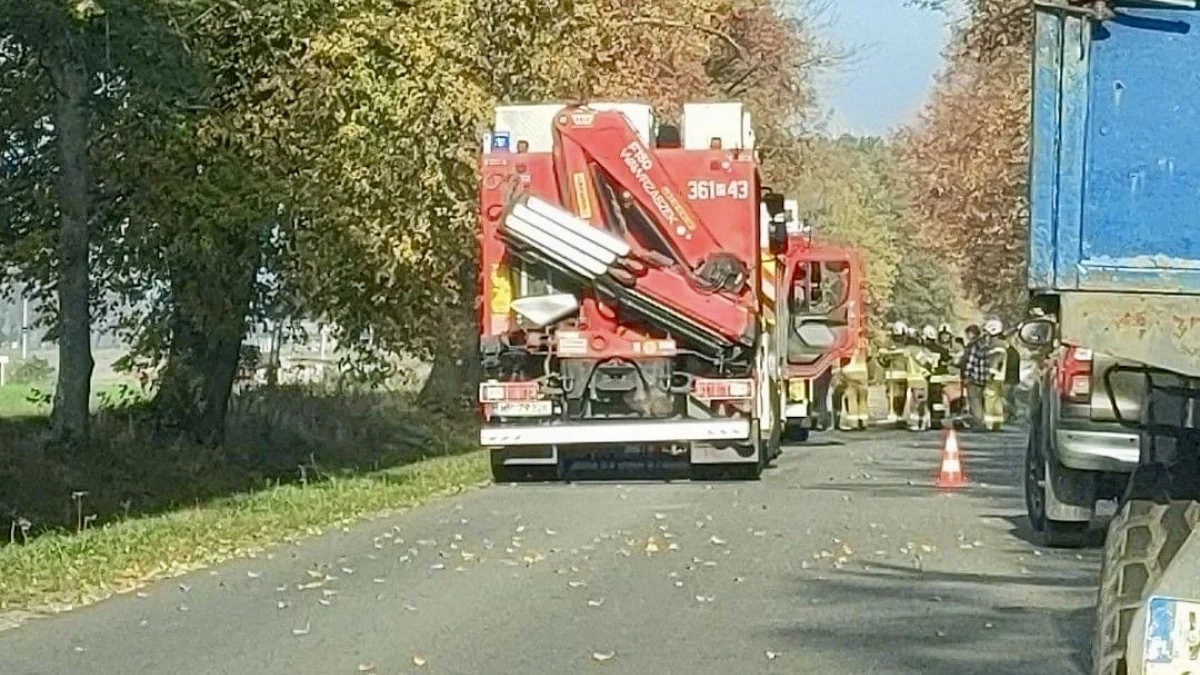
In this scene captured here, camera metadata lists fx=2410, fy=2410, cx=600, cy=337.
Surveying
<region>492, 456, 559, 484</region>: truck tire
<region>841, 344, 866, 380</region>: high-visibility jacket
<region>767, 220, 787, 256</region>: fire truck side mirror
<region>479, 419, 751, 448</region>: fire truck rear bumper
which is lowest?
<region>492, 456, 559, 484</region>: truck tire

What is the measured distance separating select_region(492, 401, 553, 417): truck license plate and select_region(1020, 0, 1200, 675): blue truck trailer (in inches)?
600

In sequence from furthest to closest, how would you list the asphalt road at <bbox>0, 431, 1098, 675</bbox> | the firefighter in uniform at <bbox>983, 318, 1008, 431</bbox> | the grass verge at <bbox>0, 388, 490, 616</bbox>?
the firefighter in uniform at <bbox>983, 318, 1008, 431</bbox> → the grass verge at <bbox>0, 388, 490, 616</bbox> → the asphalt road at <bbox>0, 431, 1098, 675</bbox>

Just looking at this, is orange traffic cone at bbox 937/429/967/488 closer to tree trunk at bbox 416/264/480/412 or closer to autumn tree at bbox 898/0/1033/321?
autumn tree at bbox 898/0/1033/321

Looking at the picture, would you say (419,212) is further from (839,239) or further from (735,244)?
(839,239)

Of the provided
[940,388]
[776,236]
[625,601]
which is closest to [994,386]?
[940,388]

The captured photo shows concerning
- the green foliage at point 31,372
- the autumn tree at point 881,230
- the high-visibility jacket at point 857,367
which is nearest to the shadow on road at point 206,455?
the high-visibility jacket at point 857,367

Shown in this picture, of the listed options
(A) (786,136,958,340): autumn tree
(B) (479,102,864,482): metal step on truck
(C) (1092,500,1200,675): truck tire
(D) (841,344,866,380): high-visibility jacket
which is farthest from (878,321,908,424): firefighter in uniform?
(A) (786,136,958,340): autumn tree

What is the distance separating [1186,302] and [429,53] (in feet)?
67.1

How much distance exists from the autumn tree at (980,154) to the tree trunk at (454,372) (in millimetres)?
8805

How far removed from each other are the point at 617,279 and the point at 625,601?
920cm

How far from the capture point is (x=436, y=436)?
39.0 meters

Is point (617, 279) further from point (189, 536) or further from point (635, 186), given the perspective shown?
point (189, 536)

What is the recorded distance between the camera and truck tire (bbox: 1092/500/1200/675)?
7.39 metres

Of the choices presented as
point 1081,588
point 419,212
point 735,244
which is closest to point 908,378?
point 419,212
